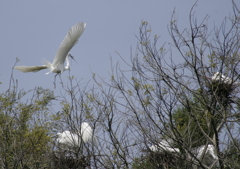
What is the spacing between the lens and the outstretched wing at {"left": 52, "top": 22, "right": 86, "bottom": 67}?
7660 millimetres

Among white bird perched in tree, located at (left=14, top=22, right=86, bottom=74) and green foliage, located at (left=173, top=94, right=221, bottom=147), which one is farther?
white bird perched in tree, located at (left=14, top=22, right=86, bottom=74)

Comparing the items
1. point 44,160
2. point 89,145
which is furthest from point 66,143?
point 89,145

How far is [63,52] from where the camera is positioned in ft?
27.4

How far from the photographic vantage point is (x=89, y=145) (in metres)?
5.95

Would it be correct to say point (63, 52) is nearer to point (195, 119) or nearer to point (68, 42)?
point (68, 42)

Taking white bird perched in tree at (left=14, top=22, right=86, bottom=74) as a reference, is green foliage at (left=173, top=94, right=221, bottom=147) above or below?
below

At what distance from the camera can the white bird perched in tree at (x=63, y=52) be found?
7.71 meters

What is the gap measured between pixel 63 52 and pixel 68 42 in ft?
1.45

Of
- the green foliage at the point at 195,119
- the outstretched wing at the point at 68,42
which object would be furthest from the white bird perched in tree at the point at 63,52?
the green foliage at the point at 195,119

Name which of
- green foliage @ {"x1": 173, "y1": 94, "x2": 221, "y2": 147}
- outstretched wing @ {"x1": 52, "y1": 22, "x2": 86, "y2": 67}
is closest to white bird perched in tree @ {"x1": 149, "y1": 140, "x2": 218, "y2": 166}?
green foliage @ {"x1": 173, "y1": 94, "x2": 221, "y2": 147}

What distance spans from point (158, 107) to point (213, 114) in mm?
763

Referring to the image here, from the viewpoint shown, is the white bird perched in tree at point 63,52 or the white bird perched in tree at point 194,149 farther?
the white bird perched in tree at point 63,52

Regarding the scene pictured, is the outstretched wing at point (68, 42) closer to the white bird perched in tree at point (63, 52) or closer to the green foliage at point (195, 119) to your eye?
the white bird perched in tree at point (63, 52)

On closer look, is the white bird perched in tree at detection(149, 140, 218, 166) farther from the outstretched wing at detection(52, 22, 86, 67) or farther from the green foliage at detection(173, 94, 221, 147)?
the outstretched wing at detection(52, 22, 86, 67)
